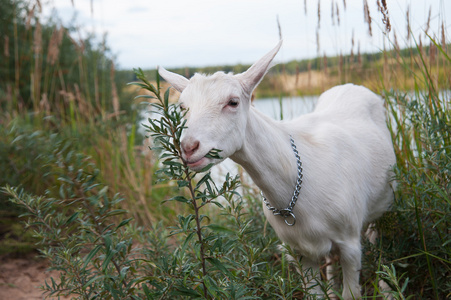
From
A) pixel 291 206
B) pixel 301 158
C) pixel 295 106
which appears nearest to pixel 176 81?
pixel 301 158

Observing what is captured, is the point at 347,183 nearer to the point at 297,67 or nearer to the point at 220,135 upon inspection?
the point at 220,135

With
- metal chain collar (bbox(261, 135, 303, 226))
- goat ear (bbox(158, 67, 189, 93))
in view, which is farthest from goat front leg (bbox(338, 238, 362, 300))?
goat ear (bbox(158, 67, 189, 93))

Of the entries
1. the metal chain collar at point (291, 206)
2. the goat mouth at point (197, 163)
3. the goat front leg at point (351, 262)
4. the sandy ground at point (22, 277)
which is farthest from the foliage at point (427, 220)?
the sandy ground at point (22, 277)

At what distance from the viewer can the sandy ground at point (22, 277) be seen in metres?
2.95

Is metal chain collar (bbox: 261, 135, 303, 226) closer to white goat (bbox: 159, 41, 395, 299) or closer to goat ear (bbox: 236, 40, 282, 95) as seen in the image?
white goat (bbox: 159, 41, 395, 299)

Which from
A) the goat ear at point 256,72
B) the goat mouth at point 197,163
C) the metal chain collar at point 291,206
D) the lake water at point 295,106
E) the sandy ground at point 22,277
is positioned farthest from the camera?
the lake water at point 295,106

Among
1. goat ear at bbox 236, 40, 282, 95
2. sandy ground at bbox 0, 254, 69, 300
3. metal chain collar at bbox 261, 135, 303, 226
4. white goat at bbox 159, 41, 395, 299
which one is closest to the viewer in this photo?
white goat at bbox 159, 41, 395, 299

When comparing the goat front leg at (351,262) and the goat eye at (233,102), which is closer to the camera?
the goat eye at (233,102)

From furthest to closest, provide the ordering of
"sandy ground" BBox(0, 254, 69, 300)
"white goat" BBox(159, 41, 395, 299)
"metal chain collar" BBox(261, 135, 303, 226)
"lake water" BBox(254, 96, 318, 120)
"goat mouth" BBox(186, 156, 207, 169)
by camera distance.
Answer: "lake water" BBox(254, 96, 318, 120), "sandy ground" BBox(0, 254, 69, 300), "metal chain collar" BBox(261, 135, 303, 226), "white goat" BBox(159, 41, 395, 299), "goat mouth" BBox(186, 156, 207, 169)

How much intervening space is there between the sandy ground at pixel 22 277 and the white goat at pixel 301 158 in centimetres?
179

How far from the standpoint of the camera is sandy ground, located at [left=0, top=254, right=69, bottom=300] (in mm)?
2949

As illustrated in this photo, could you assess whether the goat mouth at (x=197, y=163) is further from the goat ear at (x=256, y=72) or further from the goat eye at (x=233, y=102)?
the goat ear at (x=256, y=72)

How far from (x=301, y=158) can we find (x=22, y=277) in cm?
245

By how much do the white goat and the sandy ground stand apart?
1.79 m
